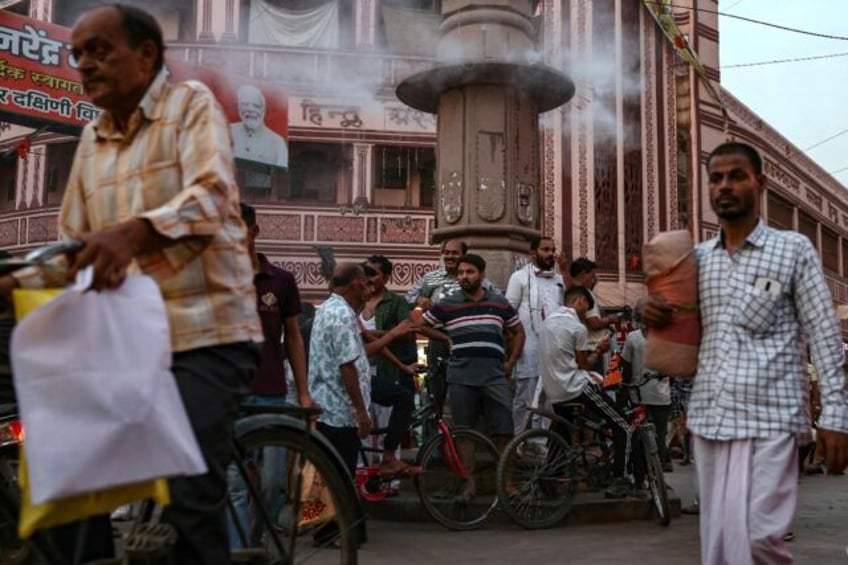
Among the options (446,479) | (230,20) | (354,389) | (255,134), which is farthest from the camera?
(230,20)

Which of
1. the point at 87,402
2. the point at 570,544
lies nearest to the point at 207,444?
the point at 87,402

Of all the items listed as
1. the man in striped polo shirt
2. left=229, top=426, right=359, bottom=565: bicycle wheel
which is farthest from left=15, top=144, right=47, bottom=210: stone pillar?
left=229, top=426, right=359, bottom=565: bicycle wheel

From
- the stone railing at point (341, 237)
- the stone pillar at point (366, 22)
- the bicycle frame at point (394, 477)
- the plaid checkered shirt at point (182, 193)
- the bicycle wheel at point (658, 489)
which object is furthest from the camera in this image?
the stone pillar at point (366, 22)

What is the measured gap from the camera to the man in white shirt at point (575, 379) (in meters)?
7.05

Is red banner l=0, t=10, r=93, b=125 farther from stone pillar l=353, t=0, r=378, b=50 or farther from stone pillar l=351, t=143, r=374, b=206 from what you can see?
stone pillar l=353, t=0, r=378, b=50

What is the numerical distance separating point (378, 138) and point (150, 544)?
1875 cm

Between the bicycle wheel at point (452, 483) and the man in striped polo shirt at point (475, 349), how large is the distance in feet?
0.63

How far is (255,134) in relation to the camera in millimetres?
17203

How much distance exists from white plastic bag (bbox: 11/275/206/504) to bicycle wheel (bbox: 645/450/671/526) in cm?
533

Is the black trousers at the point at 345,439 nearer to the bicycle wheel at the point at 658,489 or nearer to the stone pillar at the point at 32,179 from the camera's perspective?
the bicycle wheel at the point at 658,489

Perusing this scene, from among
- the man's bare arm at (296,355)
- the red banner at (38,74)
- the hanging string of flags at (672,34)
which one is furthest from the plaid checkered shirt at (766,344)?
the hanging string of flags at (672,34)

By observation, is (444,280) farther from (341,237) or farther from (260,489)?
(341,237)

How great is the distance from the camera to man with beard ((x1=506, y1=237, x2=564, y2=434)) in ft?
25.6

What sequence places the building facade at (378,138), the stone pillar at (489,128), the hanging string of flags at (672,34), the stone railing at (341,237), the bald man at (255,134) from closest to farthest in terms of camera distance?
the stone pillar at (489,128)
the bald man at (255,134)
the stone railing at (341,237)
the building facade at (378,138)
the hanging string of flags at (672,34)
